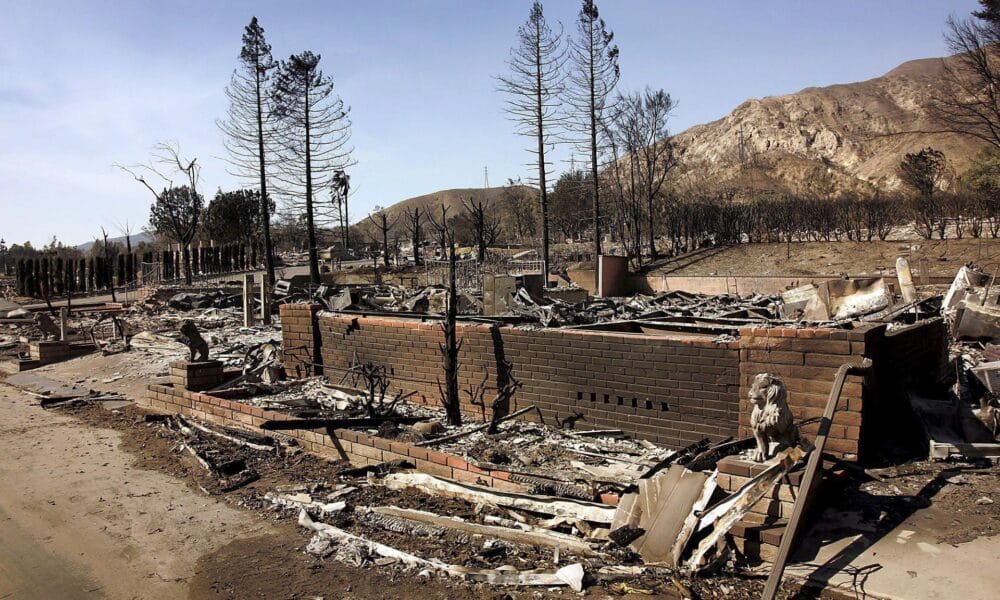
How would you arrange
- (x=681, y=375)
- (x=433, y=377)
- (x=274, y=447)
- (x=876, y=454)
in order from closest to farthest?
(x=876, y=454) → (x=681, y=375) → (x=274, y=447) → (x=433, y=377)

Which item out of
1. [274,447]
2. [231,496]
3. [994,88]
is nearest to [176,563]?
[231,496]

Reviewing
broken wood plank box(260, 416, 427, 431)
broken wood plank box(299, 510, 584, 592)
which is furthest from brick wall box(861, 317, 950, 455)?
broken wood plank box(260, 416, 427, 431)

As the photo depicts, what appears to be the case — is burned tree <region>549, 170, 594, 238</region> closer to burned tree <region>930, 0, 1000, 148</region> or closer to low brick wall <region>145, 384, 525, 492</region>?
burned tree <region>930, 0, 1000, 148</region>

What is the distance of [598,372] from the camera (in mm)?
6234

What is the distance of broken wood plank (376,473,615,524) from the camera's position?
4.45 m

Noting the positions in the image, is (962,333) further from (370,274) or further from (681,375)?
(370,274)

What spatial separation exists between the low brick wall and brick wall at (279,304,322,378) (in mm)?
1564

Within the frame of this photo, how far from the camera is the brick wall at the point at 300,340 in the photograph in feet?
30.2

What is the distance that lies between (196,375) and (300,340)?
1.46 m

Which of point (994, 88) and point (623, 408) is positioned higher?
point (994, 88)

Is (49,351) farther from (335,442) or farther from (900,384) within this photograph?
(900,384)

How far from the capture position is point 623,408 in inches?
239

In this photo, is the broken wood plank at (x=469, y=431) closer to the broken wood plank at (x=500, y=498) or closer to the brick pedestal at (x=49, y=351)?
the broken wood plank at (x=500, y=498)

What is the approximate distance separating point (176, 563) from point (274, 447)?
7.37ft
